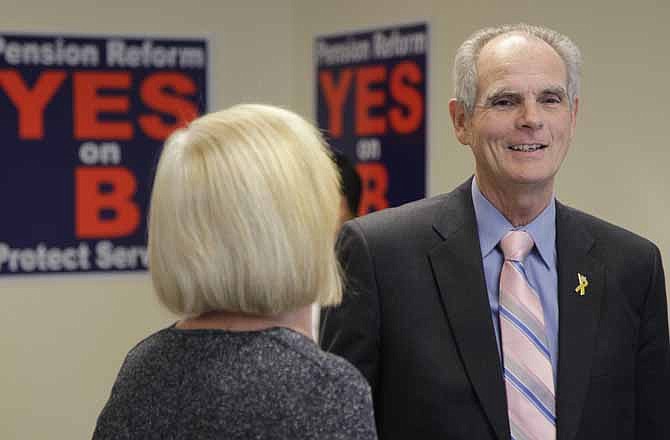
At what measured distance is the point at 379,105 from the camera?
420 cm

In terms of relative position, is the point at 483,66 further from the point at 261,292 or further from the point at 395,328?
the point at 261,292

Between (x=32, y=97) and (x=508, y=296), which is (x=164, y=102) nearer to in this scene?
(x=32, y=97)

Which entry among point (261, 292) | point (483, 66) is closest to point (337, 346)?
point (483, 66)

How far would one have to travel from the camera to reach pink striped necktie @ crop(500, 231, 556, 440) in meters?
1.91

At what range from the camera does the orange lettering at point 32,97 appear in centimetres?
439

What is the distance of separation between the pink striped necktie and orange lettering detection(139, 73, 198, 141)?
2.77 m

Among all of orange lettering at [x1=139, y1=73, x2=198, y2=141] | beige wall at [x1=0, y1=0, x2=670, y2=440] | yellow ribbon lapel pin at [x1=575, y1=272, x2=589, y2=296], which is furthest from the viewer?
orange lettering at [x1=139, y1=73, x2=198, y2=141]

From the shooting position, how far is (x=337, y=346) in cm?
200

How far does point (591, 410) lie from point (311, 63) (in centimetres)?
296

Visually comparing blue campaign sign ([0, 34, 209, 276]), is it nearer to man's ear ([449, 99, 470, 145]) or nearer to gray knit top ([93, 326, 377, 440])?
man's ear ([449, 99, 470, 145])

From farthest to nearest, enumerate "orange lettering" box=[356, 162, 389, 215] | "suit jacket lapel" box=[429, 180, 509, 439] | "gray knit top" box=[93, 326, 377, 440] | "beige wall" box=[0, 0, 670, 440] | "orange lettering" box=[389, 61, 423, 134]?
"orange lettering" box=[356, 162, 389, 215] → "orange lettering" box=[389, 61, 423, 134] → "beige wall" box=[0, 0, 670, 440] → "suit jacket lapel" box=[429, 180, 509, 439] → "gray knit top" box=[93, 326, 377, 440]

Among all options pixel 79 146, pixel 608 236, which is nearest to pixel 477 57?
pixel 608 236

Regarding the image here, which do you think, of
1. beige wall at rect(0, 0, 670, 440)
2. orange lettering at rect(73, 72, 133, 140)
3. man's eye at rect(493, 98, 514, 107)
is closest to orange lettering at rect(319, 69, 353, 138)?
beige wall at rect(0, 0, 670, 440)

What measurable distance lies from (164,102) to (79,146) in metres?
Result: 0.40
